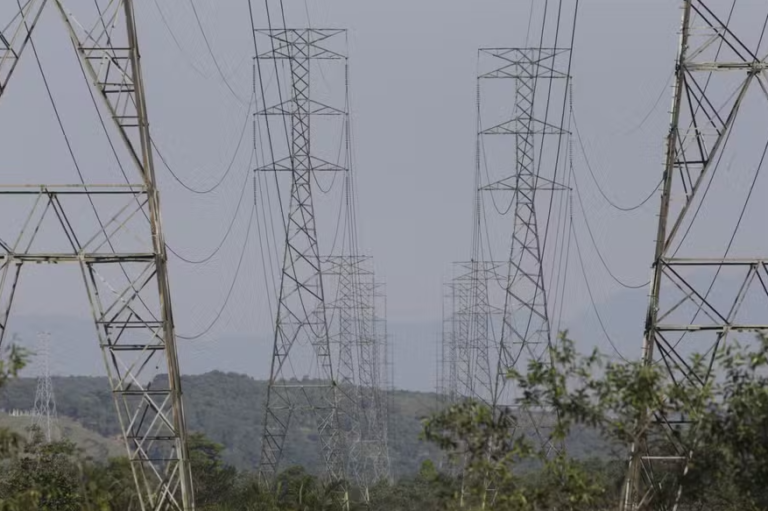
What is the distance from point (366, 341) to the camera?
111500mm

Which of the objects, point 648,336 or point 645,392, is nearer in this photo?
point 645,392

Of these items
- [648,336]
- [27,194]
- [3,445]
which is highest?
[27,194]

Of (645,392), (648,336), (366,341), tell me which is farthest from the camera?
(366,341)

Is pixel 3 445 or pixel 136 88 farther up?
pixel 136 88

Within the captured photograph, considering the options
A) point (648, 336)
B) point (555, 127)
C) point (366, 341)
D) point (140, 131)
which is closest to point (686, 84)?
point (648, 336)

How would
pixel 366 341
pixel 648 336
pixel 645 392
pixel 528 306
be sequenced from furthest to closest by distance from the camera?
pixel 366 341 → pixel 528 306 → pixel 648 336 → pixel 645 392

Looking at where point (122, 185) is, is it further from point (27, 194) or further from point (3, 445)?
point (3, 445)

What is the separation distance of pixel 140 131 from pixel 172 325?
4404mm

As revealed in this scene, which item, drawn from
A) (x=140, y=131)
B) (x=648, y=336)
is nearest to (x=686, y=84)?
(x=648, y=336)

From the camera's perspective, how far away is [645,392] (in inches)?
847

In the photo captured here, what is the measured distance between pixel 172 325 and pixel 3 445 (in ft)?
31.1

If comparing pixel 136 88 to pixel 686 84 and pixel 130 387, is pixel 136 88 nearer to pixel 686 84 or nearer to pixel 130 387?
pixel 130 387

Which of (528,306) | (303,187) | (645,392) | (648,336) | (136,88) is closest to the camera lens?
(645,392)

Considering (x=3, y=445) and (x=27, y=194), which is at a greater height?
(x=27, y=194)
